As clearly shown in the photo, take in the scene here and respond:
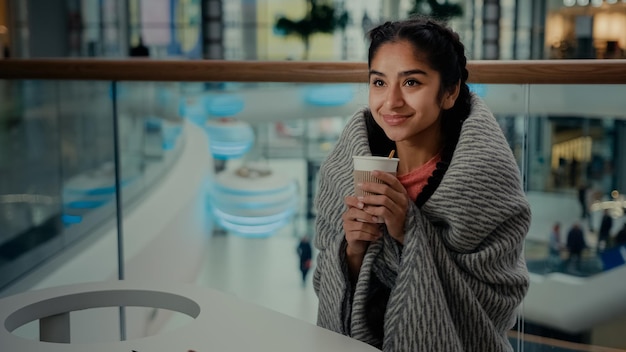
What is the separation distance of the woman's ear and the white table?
1.44 ft

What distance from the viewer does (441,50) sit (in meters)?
1.28

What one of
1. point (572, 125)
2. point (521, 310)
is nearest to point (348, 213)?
point (521, 310)

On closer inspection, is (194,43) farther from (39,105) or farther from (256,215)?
(39,105)

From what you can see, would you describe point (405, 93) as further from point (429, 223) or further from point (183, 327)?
point (183, 327)

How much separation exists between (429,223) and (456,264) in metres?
0.08

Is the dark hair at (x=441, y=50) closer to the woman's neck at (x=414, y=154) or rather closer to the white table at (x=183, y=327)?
the woman's neck at (x=414, y=154)

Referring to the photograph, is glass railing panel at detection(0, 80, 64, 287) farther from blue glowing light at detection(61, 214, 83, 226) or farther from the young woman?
the young woman

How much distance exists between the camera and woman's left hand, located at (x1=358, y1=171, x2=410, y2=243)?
1162mm

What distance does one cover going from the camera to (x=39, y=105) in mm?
2896

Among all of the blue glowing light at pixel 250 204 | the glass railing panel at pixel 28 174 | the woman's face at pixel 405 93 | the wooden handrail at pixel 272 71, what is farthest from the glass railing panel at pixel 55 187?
the blue glowing light at pixel 250 204

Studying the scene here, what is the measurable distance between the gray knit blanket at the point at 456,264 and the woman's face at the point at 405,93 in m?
0.07

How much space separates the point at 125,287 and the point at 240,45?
16.0m

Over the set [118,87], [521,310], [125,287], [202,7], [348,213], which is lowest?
[521,310]

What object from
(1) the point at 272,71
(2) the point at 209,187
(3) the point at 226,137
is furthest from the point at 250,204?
(1) the point at 272,71
